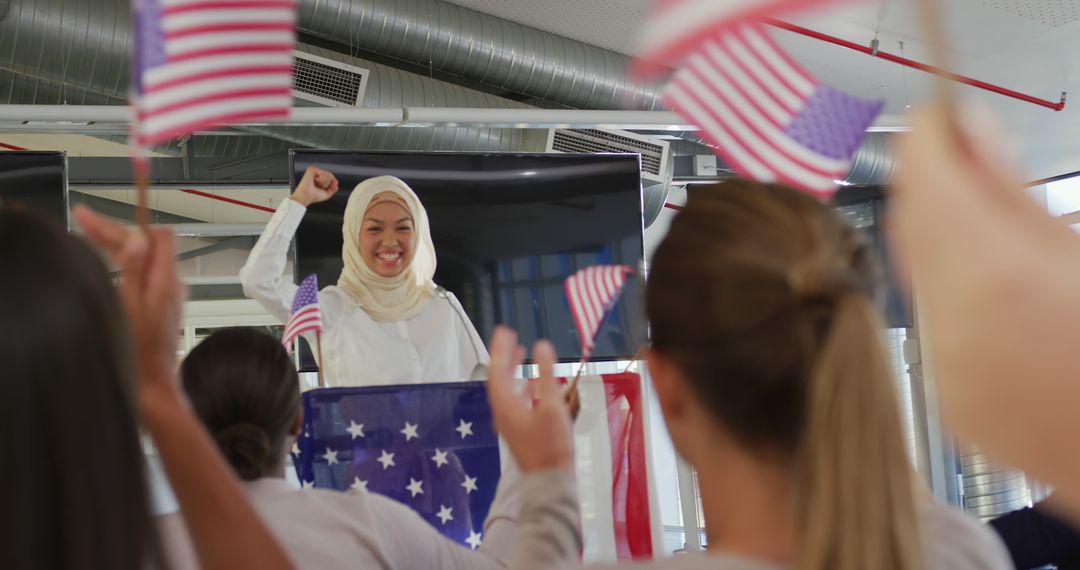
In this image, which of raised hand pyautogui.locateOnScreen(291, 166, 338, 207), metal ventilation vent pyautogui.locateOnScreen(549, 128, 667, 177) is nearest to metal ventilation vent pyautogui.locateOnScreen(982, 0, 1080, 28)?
metal ventilation vent pyautogui.locateOnScreen(549, 128, 667, 177)

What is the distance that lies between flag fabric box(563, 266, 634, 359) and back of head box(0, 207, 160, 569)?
2.16 meters

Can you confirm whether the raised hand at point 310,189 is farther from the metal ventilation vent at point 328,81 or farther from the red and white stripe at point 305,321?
the metal ventilation vent at point 328,81

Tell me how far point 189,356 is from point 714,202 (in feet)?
3.39

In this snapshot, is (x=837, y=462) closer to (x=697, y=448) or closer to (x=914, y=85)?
(x=697, y=448)

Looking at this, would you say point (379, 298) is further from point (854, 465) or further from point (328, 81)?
point (854, 465)

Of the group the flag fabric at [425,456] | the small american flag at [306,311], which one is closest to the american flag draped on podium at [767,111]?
the flag fabric at [425,456]

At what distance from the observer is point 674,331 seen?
1.02 metres

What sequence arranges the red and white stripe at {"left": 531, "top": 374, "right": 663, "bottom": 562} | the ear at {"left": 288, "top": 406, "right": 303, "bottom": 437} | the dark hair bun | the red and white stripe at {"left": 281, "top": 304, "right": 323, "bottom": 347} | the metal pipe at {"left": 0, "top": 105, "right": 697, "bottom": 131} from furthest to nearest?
1. the metal pipe at {"left": 0, "top": 105, "right": 697, "bottom": 131}
2. the red and white stripe at {"left": 281, "top": 304, "right": 323, "bottom": 347}
3. the red and white stripe at {"left": 531, "top": 374, "right": 663, "bottom": 562}
4. the ear at {"left": 288, "top": 406, "right": 303, "bottom": 437}
5. the dark hair bun

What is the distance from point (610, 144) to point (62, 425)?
23.7 ft

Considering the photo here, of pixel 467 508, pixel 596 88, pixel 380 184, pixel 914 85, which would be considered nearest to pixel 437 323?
pixel 380 184

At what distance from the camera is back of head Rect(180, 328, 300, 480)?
5.54ft

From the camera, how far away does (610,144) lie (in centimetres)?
779

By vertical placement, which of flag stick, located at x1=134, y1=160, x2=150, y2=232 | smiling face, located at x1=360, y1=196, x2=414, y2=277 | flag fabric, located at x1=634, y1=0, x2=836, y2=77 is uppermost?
smiling face, located at x1=360, y1=196, x2=414, y2=277

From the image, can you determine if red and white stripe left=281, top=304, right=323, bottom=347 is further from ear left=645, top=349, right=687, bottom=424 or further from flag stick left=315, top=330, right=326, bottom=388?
ear left=645, top=349, right=687, bottom=424
